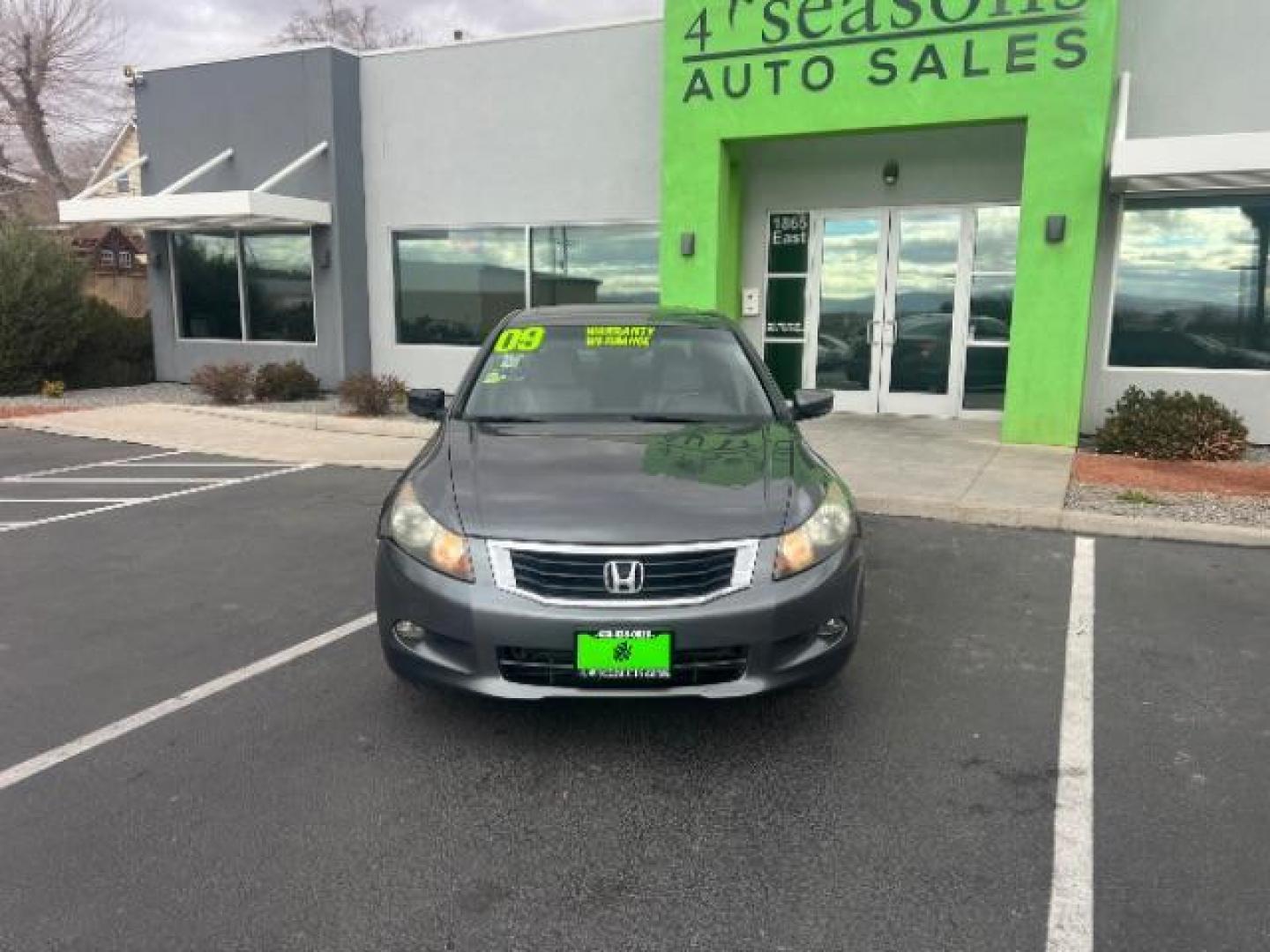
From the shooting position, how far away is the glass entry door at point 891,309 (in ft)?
36.6

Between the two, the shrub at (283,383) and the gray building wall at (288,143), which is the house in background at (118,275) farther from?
the shrub at (283,383)

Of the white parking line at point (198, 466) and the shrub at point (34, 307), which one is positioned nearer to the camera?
the white parking line at point (198, 466)

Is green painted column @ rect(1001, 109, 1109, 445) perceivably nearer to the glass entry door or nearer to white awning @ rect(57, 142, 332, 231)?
the glass entry door

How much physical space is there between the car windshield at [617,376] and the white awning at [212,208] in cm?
922

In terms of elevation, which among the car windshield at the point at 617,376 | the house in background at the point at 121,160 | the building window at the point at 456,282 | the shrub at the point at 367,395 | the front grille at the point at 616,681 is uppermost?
the house in background at the point at 121,160

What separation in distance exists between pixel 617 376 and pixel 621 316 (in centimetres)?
53

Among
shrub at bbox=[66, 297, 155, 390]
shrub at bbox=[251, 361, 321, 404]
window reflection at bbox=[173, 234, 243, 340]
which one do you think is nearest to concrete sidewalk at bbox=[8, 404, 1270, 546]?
shrub at bbox=[251, 361, 321, 404]

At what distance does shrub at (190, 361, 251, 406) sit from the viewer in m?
13.2

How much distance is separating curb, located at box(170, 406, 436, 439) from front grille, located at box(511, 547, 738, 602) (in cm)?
784

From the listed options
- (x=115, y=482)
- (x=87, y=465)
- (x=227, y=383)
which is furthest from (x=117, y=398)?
(x=115, y=482)

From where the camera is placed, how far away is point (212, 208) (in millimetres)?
12750

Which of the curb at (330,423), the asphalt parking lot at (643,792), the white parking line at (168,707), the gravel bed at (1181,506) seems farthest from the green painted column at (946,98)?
the white parking line at (168,707)

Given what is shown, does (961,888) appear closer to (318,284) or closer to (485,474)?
(485,474)

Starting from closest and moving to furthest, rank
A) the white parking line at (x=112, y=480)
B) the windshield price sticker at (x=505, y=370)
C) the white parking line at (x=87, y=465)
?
the windshield price sticker at (x=505, y=370)
the white parking line at (x=112, y=480)
the white parking line at (x=87, y=465)
